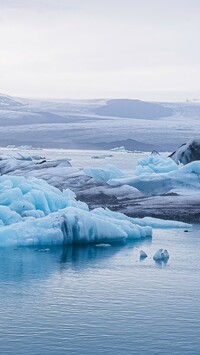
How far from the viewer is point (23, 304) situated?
46.4 feet

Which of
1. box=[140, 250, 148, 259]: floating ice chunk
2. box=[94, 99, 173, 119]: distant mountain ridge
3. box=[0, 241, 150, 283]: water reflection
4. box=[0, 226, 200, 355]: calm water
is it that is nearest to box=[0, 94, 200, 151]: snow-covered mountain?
box=[94, 99, 173, 119]: distant mountain ridge

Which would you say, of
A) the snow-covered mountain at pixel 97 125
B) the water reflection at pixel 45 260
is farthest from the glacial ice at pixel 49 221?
the snow-covered mountain at pixel 97 125

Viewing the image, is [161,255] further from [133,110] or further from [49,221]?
[133,110]

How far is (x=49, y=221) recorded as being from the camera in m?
20.6

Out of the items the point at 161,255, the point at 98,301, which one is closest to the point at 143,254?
the point at 161,255

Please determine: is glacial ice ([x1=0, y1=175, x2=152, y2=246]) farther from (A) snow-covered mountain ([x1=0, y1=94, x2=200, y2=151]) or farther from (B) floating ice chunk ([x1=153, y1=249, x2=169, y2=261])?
(A) snow-covered mountain ([x1=0, y1=94, x2=200, y2=151])

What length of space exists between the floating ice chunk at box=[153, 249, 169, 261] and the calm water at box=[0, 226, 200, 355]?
0.51 ft

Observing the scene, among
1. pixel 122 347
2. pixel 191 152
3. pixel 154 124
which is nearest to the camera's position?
pixel 122 347

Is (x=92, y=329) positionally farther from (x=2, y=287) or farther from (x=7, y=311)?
(x=2, y=287)

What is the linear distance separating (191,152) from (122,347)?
2976cm

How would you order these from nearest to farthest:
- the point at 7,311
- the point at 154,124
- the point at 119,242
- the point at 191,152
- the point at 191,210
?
1. the point at 7,311
2. the point at 119,242
3. the point at 191,210
4. the point at 191,152
5. the point at 154,124

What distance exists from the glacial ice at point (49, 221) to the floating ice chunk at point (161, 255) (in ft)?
8.62

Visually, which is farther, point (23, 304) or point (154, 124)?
point (154, 124)

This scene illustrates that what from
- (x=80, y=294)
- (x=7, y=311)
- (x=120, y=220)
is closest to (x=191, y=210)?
(x=120, y=220)
